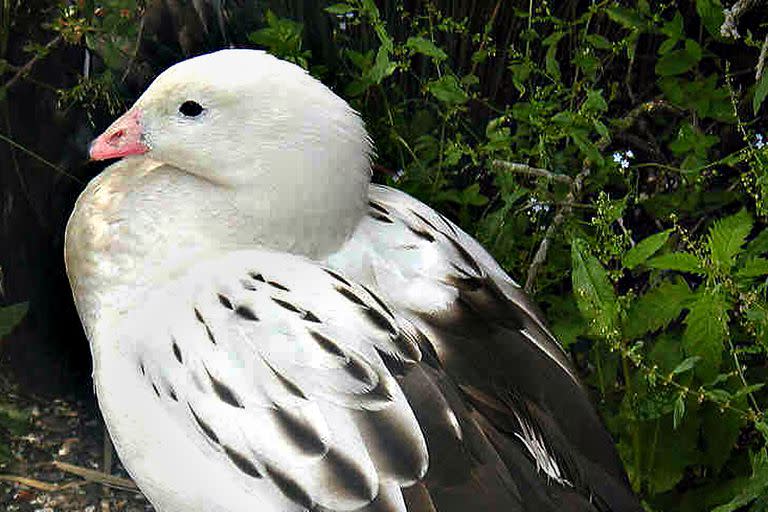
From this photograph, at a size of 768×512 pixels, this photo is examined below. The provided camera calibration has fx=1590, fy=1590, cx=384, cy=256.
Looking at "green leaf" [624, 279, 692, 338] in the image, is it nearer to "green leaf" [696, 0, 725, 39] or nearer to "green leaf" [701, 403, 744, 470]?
"green leaf" [701, 403, 744, 470]

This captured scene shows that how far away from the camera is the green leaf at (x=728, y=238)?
245 centimetres

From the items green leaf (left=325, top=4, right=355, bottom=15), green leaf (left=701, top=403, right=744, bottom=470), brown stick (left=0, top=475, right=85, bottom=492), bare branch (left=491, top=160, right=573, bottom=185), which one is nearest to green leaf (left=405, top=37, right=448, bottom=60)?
green leaf (left=325, top=4, right=355, bottom=15)

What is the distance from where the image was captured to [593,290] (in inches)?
97.2

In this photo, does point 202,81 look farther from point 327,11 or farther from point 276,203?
point 327,11

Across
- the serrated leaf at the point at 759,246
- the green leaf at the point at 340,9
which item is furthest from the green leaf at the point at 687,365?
the green leaf at the point at 340,9

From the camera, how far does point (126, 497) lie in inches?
110

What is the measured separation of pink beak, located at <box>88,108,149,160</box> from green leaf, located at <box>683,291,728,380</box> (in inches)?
34.8

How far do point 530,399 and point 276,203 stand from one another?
1.45 ft

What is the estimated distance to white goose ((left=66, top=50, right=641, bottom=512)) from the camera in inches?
78.3

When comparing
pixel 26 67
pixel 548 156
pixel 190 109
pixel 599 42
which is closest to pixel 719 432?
pixel 548 156

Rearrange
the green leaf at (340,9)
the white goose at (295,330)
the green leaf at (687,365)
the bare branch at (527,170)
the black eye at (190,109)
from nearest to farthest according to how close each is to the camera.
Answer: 1. the white goose at (295,330)
2. the black eye at (190,109)
3. the green leaf at (687,365)
4. the green leaf at (340,9)
5. the bare branch at (527,170)

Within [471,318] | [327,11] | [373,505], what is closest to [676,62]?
[327,11]

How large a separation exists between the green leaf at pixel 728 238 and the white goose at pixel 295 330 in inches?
12.9

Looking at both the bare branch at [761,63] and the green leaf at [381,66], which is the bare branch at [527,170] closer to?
the green leaf at [381,66]
